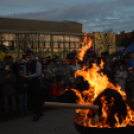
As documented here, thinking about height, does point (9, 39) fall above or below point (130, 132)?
above

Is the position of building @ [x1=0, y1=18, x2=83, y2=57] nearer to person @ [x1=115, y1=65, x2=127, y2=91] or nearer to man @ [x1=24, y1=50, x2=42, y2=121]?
person @ [x1=115, y1=65, x2=127, y2=91]

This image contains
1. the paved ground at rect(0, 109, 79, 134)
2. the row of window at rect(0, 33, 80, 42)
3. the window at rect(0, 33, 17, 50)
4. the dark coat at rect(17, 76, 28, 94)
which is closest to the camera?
the paved ground at rect(0, 109, 79, 134)

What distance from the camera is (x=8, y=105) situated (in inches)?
248

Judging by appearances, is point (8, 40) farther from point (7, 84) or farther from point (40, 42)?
point (7, 84)

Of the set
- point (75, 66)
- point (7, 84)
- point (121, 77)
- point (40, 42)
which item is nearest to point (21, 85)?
point (7, 84)

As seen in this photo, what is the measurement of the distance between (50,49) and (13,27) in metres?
8.83

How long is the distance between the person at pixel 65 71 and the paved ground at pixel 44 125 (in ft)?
5.40

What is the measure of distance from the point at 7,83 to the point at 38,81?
42.2 inches

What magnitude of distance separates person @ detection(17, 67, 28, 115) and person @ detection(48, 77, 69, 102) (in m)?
0.91

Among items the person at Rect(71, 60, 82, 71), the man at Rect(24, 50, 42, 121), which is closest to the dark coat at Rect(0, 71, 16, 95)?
the man at Rect(24, 50, 42, 121)

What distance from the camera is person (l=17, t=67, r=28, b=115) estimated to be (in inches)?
245

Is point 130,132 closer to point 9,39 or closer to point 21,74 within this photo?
point 21,74

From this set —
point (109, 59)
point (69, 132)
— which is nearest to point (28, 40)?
point (109, 59)

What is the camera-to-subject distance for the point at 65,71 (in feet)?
25.3
